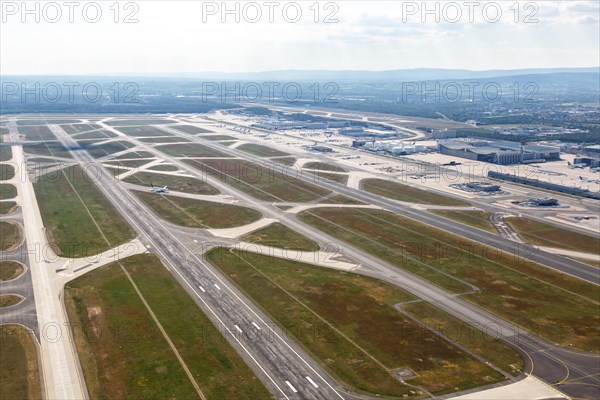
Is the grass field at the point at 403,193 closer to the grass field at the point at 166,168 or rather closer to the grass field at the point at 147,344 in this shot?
the grass field at the point at 166,168

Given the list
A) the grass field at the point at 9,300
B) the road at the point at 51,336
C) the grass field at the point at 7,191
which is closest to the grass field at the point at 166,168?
the grass field at the point at 7,191

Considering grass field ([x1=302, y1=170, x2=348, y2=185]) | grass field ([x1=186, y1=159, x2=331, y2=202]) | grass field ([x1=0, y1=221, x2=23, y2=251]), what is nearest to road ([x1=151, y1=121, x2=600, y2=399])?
grass field ([x1=186, y1=159, x2=331, y2=202])

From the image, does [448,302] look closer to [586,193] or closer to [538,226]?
[538,226]

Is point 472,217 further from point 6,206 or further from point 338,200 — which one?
point 6,206

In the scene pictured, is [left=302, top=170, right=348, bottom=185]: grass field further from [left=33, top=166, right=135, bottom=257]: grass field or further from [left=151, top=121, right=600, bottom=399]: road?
[left=33, top=166, right=135, bottom=257]: grass field

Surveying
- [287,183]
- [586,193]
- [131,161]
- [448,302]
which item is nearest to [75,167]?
[131,161]

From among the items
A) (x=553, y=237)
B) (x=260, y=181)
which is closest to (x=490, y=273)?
(x=553, y=237)
